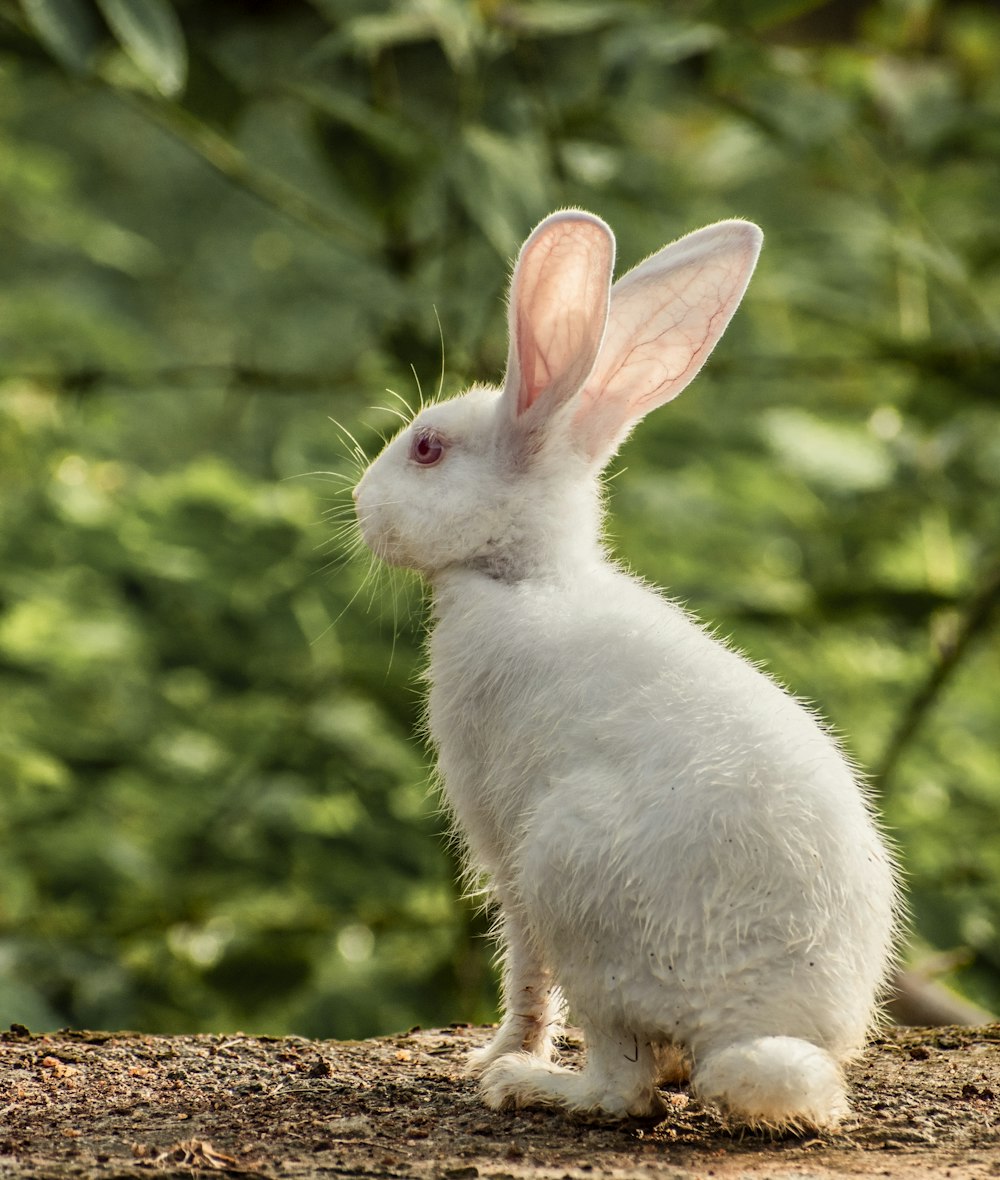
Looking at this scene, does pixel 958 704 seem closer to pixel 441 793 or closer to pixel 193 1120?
pixel 441 793

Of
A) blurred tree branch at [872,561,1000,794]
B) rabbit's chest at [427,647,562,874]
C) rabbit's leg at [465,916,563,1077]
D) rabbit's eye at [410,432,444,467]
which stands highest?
blurred tree branch at [872,561,1000,794]

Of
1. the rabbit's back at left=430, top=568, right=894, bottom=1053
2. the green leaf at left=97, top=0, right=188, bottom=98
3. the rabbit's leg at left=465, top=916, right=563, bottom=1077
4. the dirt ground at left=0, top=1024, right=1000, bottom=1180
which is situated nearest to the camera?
the dirt ground at left=0, top=1024, right=1000, bottom=1180

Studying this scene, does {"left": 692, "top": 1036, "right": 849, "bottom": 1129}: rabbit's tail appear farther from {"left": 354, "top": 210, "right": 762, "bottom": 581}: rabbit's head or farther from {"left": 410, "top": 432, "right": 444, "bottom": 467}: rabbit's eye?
{"left": 410, "top": 432, "right": 444, "bottom": 467}: rabbit's eye

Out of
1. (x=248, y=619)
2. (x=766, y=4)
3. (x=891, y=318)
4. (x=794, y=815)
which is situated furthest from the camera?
(x=891, y=318)

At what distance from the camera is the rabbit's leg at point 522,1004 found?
3188mm

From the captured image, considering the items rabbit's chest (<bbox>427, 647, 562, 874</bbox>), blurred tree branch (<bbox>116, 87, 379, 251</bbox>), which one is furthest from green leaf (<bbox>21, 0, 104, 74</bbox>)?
rabbit's chest (<bbox>427, 647, 562, 874</bbox>)

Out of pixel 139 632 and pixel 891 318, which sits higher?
pixel 891 318

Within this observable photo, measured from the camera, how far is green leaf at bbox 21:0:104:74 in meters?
3.87

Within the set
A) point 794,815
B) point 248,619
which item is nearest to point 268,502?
point 248,619

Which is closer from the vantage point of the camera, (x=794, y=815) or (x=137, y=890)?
(x=794, y=815)

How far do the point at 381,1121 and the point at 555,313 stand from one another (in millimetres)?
1681

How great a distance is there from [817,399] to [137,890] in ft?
15.3

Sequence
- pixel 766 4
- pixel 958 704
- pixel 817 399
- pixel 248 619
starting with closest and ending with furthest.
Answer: pixel 766 4 → pixel 248 619 → pixel 958 704 → pixel 817 399

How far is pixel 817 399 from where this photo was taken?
8.08 metres
